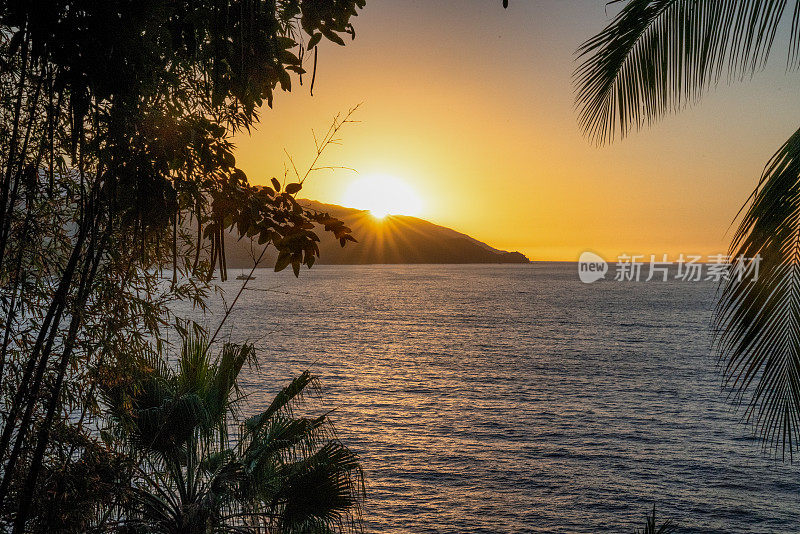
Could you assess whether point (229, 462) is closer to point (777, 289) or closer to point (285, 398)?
point (285, 398)

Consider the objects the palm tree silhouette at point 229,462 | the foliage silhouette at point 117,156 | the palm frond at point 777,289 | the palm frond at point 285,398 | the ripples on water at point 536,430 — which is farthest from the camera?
the ripples on water at point 536,430

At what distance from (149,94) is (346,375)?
43372mm

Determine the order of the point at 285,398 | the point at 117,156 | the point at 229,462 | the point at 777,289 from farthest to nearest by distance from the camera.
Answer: the point at 285,398 → the point at 229,462 → the point at 777,289 → the point at 117,156

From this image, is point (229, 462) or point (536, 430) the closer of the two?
point (229, 462)

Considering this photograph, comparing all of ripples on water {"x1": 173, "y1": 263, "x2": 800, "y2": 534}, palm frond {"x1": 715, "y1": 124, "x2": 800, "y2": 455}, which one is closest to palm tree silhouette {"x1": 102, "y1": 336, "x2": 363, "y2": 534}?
palm frond {"x1": 715, "y1": 124, "x2": 800, "y2": 455}

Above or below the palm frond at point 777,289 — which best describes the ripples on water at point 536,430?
below

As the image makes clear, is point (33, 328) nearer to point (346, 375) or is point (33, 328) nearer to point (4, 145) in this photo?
point (4, 145)

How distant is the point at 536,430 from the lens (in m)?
31.5

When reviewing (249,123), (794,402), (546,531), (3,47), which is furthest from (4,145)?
(546,531)

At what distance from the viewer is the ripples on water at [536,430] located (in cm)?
2167

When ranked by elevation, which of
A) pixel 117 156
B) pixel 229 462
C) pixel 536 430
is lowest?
pixel 536 430

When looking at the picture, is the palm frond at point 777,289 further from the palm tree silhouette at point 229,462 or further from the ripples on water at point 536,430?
the ripples on water at point 536,430

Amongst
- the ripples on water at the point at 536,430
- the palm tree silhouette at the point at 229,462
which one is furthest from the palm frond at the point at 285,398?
the ripples on water at the point at 536,430

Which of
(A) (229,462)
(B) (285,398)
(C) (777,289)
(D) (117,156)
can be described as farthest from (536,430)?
(D) (117,156)
